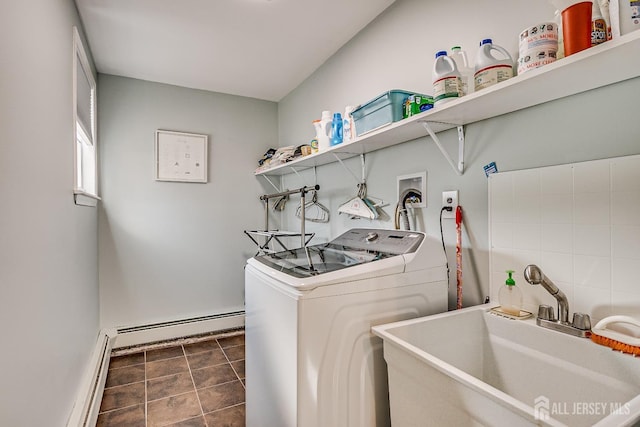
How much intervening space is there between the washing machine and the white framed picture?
2127 mm

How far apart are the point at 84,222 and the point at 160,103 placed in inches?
57.5

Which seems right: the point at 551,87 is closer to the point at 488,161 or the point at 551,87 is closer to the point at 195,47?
the point at 488,161

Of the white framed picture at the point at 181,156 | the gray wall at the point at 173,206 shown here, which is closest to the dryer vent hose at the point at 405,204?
the gray wall at the point at 173,206

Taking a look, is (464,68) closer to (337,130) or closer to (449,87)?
(449,87)

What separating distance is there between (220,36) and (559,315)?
2.51m

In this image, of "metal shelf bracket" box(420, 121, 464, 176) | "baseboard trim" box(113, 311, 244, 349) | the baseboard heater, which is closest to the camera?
"metal shelf bracket" box(420, 121, 464, 176)

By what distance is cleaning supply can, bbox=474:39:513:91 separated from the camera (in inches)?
44.1

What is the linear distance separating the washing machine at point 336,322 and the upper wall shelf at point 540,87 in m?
0.52

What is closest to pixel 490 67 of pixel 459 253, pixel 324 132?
pixel 459 253

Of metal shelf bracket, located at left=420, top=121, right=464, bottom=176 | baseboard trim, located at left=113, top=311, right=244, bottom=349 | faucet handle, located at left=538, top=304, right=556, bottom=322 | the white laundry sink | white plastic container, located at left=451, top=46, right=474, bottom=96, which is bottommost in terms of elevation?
baseboard trim, located at left=113, top=311, right=244, bottom=349

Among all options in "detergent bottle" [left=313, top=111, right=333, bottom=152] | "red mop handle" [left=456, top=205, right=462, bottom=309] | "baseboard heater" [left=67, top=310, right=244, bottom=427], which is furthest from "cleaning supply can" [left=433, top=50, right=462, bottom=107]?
"baseboard heater" [left=67, top=310, right=244, bottom=427]

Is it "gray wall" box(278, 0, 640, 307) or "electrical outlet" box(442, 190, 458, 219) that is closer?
"gray wall" box(278, 0, 640, 307)

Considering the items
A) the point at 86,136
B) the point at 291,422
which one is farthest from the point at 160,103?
the point at 291,422

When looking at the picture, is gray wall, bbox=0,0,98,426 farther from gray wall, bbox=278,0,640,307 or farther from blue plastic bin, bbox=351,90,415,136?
gray wall, bbox=278,0,640,307
